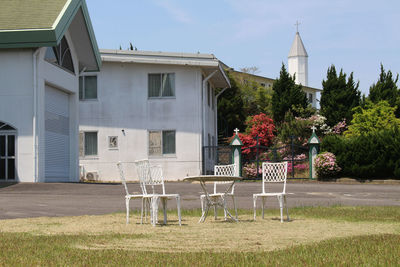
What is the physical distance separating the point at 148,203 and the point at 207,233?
2809 mm

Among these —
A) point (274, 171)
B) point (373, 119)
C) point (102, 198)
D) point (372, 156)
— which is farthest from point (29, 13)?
point (373, 119)

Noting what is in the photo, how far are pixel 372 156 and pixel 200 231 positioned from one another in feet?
59.1

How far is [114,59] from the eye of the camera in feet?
96.8

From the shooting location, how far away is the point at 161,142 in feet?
97.7

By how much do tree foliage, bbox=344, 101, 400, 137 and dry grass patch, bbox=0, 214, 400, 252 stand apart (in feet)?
74.0

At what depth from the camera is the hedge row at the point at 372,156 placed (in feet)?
84.1

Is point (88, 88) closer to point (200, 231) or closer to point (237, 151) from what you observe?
point (237, 151)

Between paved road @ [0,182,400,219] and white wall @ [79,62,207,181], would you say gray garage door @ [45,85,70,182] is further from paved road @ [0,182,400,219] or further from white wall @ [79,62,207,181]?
white wall @ [79,62,207,181]

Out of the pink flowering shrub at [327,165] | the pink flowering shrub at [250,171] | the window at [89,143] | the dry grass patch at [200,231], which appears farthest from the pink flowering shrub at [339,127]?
the dry grass patch at [200,231]

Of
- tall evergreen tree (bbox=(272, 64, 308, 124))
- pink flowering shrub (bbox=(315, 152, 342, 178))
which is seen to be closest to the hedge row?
pink flowering shrub (bbox=(315, 152, 342, 178))

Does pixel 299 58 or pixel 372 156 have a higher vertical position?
pixel 299 58

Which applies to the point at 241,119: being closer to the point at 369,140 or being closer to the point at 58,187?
the point at 369,140

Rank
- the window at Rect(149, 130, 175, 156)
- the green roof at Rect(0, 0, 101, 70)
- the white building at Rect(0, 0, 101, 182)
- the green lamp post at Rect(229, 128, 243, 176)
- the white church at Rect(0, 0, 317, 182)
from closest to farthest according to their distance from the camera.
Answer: the green roof at Rect(0, 0, 101, 70), the white building at Rect(0, 0, 101, 182), the white church at Rect(0, 0, 317, 182), the green lamp post at Rect(229, 128, 243, 176), the window at Rect(149, 130, 175, 156)

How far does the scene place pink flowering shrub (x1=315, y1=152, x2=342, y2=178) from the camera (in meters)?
26.0
